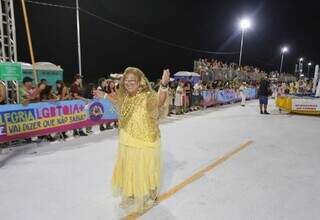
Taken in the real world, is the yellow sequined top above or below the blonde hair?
below

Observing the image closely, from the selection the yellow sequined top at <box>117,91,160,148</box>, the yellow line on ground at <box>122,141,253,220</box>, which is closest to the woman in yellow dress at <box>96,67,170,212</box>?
the yellow sequined top at <box>117,91,160,148</box>

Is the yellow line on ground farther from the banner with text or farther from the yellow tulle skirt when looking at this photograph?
the banner with text

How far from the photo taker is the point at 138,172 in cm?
361

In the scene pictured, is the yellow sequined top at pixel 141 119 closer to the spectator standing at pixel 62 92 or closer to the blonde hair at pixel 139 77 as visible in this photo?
the blonde hair at pixel 139 77

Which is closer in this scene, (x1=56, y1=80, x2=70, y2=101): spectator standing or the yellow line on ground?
the yellow line on ground

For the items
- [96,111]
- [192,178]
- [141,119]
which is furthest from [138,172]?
[96,111]

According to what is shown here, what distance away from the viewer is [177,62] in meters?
60.5

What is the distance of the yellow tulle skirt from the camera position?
3.61 metres

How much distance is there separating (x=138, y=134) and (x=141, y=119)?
7.3 inches

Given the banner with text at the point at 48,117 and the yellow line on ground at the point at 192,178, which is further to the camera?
the banner with text at the point at 48,117

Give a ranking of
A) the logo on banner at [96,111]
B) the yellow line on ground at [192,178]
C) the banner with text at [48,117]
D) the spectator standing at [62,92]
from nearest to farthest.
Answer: the yellow line on ground at [192,178] → the banner with text at [48,117] → the spectator standing at [62,92] → the logo on banner at [96,111]

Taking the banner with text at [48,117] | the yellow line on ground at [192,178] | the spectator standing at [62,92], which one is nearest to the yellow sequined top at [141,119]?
the yellow line on ground at [192,178]

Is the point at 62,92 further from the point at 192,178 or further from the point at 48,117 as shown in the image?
the point at 192,178

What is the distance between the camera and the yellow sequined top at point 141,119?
140 inches
